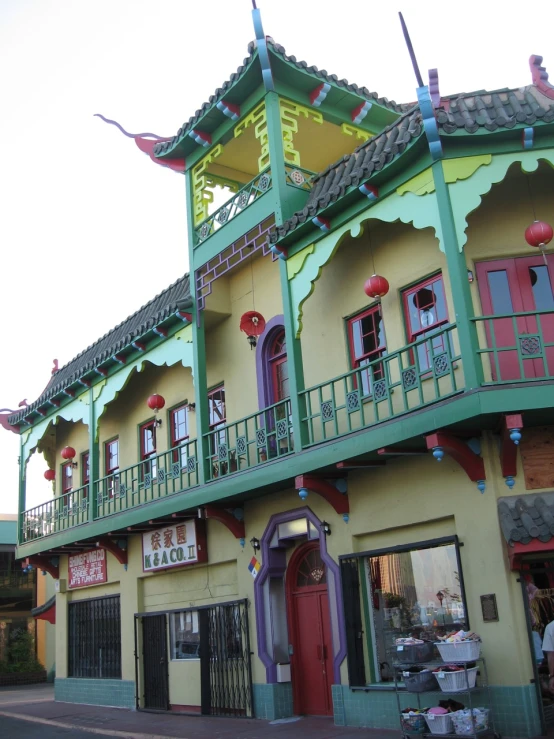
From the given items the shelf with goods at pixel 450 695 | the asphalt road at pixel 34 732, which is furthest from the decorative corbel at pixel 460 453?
the asphalt road at pixel 34 732

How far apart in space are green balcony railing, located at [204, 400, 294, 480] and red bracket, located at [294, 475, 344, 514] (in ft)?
2.84

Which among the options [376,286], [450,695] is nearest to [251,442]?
[376,286]

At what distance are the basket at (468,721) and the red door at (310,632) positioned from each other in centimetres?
389

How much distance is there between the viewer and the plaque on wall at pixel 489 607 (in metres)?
10.2

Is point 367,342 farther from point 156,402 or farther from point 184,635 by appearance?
point 184,635

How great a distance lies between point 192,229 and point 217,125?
2192 millimetres

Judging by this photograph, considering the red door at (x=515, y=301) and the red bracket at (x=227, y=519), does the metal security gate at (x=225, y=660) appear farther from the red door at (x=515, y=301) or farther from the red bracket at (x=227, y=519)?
the red door at (x=515, y=301)

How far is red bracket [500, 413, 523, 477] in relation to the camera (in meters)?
9.55

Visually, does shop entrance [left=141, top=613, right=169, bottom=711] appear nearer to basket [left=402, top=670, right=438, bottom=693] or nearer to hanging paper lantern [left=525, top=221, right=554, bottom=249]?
basket [left=402, top=670, right=438, bottom=693]

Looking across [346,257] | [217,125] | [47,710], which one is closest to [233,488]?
[346,257]

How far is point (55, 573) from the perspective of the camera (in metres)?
22.7

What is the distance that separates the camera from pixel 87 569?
20938 mm

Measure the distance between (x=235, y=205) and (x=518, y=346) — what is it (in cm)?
722

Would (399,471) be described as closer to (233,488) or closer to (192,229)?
(233,488)
